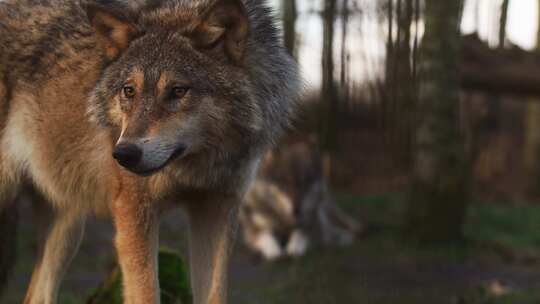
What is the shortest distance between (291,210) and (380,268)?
197cm

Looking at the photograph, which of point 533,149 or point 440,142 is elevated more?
point 440,142

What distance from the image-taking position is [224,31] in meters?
3.22

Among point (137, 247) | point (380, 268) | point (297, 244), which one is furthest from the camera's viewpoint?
point (297, 244)

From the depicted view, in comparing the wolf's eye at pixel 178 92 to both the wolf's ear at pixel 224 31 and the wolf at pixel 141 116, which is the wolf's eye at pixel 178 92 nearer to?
the wolf at pixel 141 116

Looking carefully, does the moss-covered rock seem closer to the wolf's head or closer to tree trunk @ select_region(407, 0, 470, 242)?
the wolf's head

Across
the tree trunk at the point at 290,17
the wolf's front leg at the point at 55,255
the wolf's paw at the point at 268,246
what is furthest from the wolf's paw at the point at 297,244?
the wolf's front leg at the point at 55,255

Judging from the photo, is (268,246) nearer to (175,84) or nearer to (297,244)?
(297,244)

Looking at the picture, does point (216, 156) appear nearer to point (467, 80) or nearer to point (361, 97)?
point (467, 80)

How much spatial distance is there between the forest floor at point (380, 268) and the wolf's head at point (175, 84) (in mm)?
2257

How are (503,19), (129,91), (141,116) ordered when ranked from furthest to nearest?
(503,19) < (129,91) < (141,116)

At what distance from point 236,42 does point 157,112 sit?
1.72ft

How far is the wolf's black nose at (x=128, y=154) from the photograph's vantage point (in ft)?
9.19

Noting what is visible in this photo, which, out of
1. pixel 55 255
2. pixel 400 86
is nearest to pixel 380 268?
pixel 400 86

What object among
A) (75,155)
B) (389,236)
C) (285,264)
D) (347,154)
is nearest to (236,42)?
(75,155)
